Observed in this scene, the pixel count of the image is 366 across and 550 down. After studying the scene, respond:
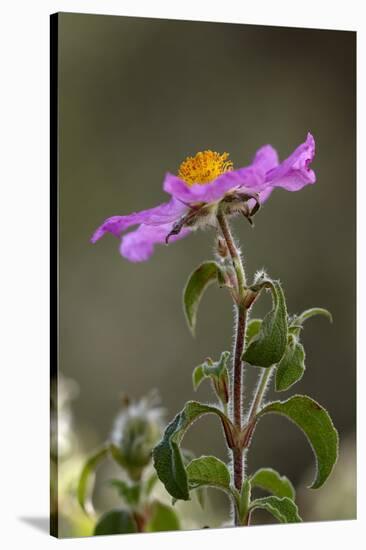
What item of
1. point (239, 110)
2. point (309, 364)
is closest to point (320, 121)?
point (239, 110)

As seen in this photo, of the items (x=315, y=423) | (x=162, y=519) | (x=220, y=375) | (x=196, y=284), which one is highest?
(x=196, y=284)

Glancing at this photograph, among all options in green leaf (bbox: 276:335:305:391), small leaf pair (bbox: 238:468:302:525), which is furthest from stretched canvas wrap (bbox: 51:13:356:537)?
green leaf (bbox: 276:335:305:391)

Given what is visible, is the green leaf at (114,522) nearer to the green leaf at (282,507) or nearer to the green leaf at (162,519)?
the green leaf at (162,519)

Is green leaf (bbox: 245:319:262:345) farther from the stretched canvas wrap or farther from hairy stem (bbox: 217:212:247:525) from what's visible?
the stretched canvas wrap

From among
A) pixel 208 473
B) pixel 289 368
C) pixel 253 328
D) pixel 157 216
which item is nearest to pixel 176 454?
pixel 208 473

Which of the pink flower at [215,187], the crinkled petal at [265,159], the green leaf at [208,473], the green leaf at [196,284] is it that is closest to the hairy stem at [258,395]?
the green leaf at [208,473]

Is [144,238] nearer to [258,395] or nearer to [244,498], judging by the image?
[258,395]
